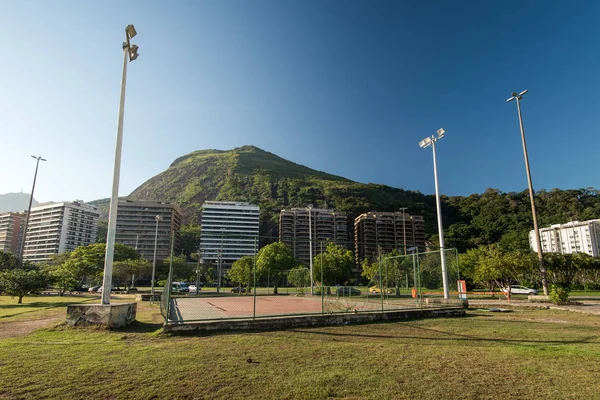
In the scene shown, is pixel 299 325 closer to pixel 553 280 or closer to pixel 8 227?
pixel 553 280

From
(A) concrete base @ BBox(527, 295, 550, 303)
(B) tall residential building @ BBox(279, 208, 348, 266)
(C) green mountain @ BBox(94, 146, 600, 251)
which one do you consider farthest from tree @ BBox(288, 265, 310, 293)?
(B) tall residential building @ BBox(279, 208, 348, 266)

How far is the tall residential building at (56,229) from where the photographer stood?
125750mm

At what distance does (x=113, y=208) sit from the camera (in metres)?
10.5

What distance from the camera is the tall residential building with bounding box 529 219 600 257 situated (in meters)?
114

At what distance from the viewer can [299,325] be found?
31.6 feet

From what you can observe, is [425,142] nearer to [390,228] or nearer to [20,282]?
[20,282]

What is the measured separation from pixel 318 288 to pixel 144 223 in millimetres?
122187

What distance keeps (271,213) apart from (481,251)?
425 feet

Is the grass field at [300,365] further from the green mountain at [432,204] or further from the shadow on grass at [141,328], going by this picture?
the green mountain at [432,204]

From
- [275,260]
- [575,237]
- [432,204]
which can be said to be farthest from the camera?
[432,204]

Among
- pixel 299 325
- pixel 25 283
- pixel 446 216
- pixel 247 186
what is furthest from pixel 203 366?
pixel 247 186

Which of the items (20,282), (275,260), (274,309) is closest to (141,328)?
(274,309)

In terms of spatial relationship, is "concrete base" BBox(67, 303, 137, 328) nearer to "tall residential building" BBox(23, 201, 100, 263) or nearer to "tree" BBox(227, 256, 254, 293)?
"tree" BBox(227, 256, 254, 293)

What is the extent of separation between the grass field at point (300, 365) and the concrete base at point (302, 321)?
0.53 meters
